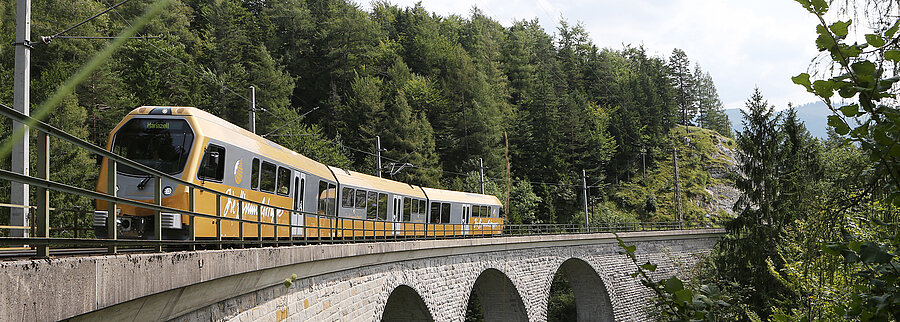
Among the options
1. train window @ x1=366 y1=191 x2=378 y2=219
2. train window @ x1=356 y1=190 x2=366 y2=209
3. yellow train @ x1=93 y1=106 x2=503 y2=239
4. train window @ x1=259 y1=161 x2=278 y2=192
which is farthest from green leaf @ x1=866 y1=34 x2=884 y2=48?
train window @ x1=366 y1=191 x2=378 y2=219

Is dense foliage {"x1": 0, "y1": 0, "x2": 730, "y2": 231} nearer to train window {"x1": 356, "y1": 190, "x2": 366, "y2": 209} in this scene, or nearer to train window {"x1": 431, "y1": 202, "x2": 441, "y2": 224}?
train window {"x1": 431, "y1": 202, "x2": 441, "y2": 224}

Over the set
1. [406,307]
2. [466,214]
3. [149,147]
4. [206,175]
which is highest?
[149,147]

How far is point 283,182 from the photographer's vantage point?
570 inches

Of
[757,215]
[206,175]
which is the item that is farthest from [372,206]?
[757,215]

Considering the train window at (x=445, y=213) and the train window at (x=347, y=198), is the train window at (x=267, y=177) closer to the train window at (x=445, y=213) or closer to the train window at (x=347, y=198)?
the train window at (x=347, y=198)

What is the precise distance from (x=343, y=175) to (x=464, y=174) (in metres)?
37.3

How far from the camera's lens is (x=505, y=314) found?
28.1 meters

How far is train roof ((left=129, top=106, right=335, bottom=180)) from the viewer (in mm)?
10852

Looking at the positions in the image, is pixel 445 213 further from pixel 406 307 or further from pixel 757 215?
pixel 757 215

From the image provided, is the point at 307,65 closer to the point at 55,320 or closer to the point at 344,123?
the point at 344,123

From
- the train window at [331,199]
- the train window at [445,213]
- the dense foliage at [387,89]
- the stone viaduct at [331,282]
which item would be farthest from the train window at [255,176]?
the train window at [445,213]

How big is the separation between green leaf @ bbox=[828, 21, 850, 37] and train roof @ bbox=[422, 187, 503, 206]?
25147 mm

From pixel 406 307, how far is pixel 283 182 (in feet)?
22.0

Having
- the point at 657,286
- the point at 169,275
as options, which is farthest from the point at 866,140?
the point at 169,275
